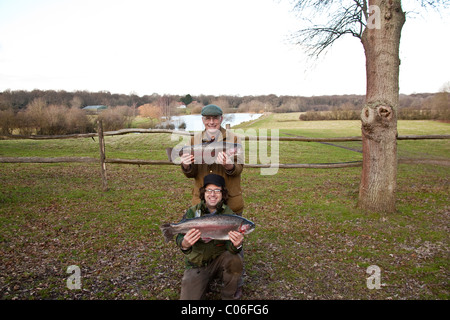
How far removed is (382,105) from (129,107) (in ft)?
94.3

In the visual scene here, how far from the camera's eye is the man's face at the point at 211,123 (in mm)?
4031

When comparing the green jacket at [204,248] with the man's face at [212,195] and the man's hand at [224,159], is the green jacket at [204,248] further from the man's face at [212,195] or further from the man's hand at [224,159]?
the man's hand at [224,159]

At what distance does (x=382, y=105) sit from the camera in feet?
21.3

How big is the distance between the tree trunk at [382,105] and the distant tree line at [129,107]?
8173mm

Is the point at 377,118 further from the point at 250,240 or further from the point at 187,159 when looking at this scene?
the point at 187,159

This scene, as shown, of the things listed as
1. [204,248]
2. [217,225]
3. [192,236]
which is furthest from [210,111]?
[204,248]

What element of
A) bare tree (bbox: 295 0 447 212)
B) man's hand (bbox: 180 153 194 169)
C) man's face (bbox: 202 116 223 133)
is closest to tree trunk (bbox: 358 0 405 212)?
bare tree (bbox: 295 0 447 212)

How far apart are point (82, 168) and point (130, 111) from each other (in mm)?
17701

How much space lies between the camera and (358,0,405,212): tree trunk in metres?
6.52

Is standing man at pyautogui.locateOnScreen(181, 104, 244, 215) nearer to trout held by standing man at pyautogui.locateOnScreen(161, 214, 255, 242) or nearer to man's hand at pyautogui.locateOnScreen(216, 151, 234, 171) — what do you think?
man's hand at pyautogui.locateOnScreen(216, 151, 234, 171)

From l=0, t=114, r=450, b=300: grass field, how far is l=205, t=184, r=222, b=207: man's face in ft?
4.36
